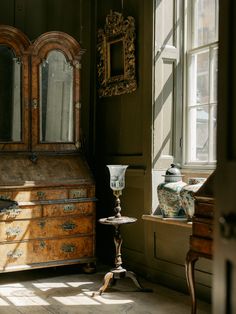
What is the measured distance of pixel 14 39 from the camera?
446 cm

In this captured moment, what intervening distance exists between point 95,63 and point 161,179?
1.59m

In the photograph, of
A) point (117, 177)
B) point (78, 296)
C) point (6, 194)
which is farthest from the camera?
point (6, 194)

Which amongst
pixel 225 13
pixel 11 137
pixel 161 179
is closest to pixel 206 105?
pixel 161 179

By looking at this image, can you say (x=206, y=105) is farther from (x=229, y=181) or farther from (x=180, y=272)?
(x=229, y=181)

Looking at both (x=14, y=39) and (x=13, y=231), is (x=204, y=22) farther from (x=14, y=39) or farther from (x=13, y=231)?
(x=13, y=231)

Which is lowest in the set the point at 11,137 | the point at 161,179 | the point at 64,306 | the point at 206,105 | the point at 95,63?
the point at 64,306

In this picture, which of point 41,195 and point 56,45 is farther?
point 56,45

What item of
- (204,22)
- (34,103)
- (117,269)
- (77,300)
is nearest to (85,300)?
(77,300)

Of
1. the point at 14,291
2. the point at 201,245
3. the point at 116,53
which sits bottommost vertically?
the point at 14,291

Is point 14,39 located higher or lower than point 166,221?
higher

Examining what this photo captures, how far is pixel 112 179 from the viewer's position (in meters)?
4.05

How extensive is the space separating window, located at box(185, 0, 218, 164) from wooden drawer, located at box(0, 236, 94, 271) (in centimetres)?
124

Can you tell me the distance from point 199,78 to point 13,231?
2044 millimetres

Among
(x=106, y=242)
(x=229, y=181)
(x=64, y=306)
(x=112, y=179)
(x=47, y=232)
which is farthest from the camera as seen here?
(x=106, y=242)
